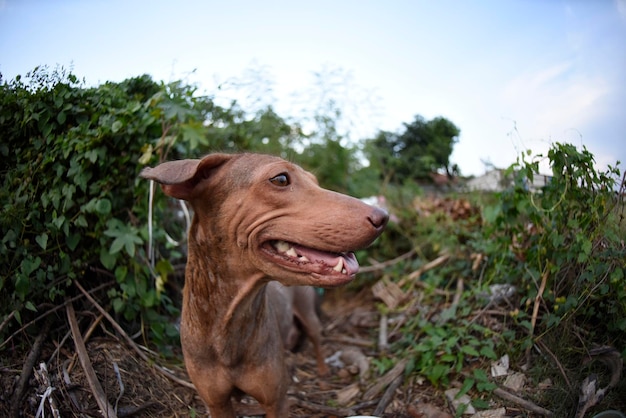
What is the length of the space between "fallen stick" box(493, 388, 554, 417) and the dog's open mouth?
1.46 meters

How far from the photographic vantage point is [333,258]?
6.83 ft

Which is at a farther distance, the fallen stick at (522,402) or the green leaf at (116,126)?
the green leaf at (116,126)

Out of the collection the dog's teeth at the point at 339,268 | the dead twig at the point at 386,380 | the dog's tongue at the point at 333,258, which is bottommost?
the dead twig at the point at 386,380

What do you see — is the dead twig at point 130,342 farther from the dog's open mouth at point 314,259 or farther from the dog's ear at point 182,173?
the dog's open mouth at point 314,259

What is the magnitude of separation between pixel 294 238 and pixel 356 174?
5937 mm

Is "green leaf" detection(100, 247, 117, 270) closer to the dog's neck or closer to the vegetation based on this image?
the vegetation

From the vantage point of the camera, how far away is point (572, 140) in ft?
8.79

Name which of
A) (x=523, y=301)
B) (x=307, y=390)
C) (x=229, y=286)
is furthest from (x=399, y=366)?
(x=229, y=286)

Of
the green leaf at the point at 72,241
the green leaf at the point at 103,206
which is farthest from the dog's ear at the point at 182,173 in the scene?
the green leaf at the point at 72,241

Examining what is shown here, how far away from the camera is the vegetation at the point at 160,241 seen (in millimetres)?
2568

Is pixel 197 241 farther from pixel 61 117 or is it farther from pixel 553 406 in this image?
pixel 553 406

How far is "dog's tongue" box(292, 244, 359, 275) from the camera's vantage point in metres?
2.06

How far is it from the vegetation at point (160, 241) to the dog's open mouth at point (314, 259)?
1433 mm

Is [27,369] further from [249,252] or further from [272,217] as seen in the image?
[272,217]
